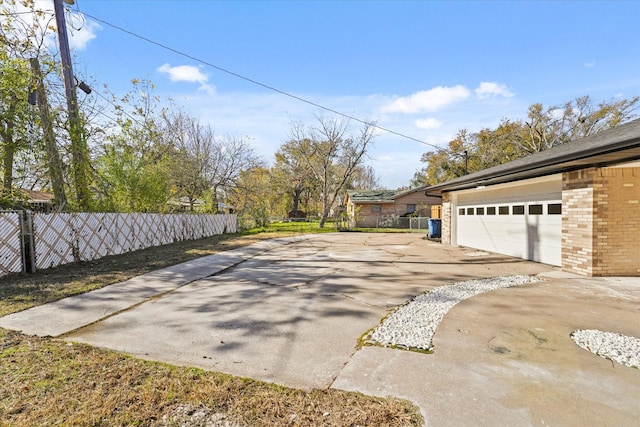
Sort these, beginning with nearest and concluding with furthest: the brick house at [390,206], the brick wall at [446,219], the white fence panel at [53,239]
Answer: the white fence panel at [53,239] → the brick wall at [446,219] → the brick house at [390,206]

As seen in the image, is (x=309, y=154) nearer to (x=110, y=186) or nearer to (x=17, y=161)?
(x=110, y=186)

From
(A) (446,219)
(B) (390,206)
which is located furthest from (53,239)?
(B) (390,206)

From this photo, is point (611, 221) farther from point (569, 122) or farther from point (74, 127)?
point (569, 122)

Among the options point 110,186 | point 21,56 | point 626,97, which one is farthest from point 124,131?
point 626,97

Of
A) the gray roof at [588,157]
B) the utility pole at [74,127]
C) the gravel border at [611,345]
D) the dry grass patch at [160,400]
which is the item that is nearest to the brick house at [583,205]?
the gray roof at [588,157]

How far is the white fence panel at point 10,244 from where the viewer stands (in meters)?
6.82

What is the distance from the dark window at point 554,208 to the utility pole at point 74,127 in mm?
13328

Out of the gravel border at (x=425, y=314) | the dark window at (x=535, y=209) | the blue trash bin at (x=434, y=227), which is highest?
the dark window at (x=535, y=209)

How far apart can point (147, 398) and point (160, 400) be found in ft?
0.33

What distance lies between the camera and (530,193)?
8.68 metres

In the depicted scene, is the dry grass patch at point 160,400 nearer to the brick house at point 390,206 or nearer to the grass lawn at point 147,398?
the grass lawn at point 147,398

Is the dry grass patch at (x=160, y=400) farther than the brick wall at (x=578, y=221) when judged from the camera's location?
No

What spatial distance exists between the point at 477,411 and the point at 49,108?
12.4m

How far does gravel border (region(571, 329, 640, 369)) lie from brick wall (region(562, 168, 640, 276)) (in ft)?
12.3
